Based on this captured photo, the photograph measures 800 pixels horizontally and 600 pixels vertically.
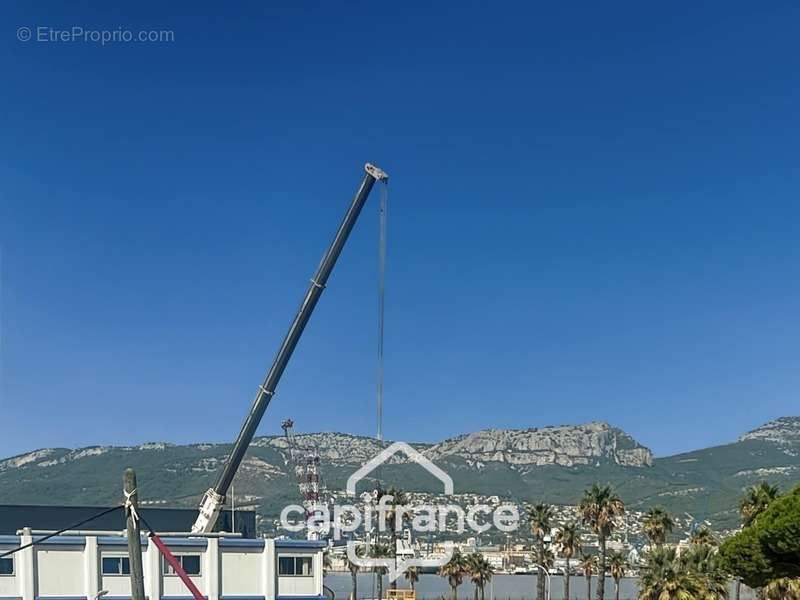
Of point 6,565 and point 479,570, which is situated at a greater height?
point 6,565

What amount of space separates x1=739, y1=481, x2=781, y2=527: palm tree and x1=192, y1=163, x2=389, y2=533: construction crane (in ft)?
130

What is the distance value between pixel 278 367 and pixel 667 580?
105 feet

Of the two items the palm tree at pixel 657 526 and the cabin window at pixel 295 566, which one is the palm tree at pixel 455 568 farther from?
the cabin window at pixel 295 566

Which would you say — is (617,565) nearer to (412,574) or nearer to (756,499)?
(412,574)

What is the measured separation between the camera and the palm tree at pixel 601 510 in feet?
373

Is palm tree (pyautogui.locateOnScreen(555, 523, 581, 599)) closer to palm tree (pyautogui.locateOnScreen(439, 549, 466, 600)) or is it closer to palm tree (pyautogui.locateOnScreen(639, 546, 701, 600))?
palm tree (pyautogui.locateOnScreen(439, 549, 466, 600))

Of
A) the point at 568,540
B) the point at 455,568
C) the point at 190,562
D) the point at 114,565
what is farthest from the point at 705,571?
the point at 455,568

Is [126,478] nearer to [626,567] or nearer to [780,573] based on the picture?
[780,573]

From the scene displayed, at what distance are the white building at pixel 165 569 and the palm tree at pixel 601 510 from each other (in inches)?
1925

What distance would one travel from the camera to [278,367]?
283 ft

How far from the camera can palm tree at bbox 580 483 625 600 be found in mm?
113750

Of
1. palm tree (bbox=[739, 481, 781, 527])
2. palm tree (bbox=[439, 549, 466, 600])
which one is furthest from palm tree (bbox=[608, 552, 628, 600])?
palm tree (bbox=[739, 481, 781, 527])

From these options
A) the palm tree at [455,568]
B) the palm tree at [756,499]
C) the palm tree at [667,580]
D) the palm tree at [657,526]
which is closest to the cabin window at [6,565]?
the palm tree at [667,580]

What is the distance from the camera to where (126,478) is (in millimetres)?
37094
